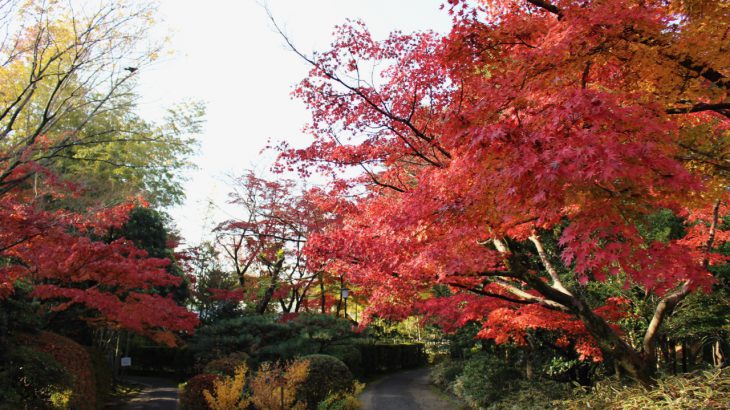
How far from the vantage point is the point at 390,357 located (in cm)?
2189

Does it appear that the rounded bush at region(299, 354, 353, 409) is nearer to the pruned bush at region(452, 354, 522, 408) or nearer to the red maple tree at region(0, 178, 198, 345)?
the pruned bush at region(452, 354, 522, 408)

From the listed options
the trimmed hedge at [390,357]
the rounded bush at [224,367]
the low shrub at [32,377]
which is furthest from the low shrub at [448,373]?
the low shrub at [32,377]

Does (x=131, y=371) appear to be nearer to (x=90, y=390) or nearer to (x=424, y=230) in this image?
(x=90, y=390)

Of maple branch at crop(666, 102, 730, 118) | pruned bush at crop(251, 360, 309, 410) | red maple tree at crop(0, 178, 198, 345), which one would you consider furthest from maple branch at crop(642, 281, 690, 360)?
red maple tree at crop(0, 178, 198, 345)

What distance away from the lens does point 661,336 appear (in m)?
9.44

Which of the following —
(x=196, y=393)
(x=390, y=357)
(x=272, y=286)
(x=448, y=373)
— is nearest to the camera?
(x=196, y=393)

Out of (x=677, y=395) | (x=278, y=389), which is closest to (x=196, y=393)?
(x=278, y=389)

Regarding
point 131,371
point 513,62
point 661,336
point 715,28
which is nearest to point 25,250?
point 513,62

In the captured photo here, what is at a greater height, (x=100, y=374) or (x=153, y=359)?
(x=100, y=374)

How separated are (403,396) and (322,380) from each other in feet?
11.8

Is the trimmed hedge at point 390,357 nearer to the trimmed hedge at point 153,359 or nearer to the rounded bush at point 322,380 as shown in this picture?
the rounded bush at point 322,380

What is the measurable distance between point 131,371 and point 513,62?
25.3 m

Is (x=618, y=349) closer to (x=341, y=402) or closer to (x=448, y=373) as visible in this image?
(x=341, y=402)

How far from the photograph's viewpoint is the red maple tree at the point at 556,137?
3969 mm
